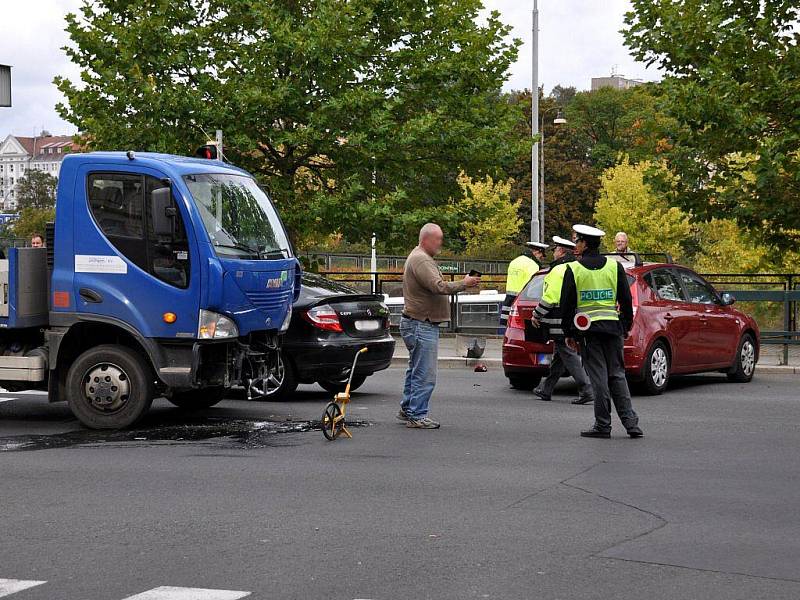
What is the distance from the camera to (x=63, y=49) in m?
25.5

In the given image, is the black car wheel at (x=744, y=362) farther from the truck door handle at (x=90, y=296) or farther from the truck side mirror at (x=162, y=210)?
the truck door handle at (x=90, y=296)

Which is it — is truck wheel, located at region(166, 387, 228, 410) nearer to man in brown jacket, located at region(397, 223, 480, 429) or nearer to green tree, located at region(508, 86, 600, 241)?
man in brown jacket, located at region(397, 223, 480, 429)

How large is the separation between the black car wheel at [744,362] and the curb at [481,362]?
5.56ft

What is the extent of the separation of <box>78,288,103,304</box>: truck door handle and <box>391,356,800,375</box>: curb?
9.14 m

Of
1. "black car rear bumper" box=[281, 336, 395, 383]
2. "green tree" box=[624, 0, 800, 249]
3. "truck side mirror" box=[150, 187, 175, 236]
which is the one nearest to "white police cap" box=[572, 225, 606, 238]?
"black car rear bumper" box=[281, 336, 395, 383]

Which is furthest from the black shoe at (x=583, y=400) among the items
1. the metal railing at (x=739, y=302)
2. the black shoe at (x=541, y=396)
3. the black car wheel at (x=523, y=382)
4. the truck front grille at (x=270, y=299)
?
the metal railing at (x=739, y=302)

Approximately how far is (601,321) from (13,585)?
20.5 ft

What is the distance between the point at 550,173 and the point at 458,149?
5188cm

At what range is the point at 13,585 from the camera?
19.3ft

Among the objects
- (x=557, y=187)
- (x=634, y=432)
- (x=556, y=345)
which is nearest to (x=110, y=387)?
(x=634, y=432)

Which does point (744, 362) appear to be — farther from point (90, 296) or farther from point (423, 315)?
point (90, 296)

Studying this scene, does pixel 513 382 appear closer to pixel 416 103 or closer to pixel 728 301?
pixel 728 301

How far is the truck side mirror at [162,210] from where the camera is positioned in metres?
10.9

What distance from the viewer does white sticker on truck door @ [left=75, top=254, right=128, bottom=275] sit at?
11117 mm
